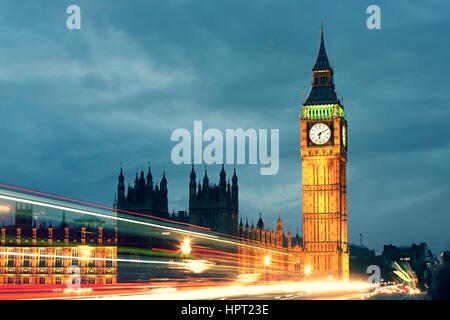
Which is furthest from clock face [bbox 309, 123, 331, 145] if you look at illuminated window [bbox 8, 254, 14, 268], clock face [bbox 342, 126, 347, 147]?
illuminated window [bbox 8, 254, 14, 268]

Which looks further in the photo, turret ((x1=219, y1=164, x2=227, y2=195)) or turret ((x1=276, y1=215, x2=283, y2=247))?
Result: turret ((x1=276, y1=215, x2=283, y2=247))

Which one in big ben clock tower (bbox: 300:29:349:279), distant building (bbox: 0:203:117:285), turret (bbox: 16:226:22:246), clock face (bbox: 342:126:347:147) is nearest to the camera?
distant building (bbox: 0:203:117:285)

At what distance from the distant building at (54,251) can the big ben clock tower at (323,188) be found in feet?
84.3

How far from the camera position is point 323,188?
329 ft

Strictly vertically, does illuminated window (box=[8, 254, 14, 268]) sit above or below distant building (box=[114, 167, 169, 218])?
below

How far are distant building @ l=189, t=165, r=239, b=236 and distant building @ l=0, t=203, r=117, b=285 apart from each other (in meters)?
10.9

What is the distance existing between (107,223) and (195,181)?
429 inches


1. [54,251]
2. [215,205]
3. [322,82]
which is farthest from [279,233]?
[54,251]

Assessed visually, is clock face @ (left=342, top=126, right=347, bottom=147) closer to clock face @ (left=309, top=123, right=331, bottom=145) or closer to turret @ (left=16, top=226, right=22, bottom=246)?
clock face @ (left=309, top=123, right=331, bottom=145)

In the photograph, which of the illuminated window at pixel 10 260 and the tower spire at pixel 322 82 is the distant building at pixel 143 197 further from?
the tower spire at pixel 322 82

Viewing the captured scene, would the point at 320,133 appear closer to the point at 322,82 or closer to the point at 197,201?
the point at 322,82

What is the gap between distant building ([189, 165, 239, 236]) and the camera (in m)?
91.2

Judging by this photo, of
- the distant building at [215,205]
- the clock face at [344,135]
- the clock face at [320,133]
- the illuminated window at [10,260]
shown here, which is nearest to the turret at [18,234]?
the illuminated window at [10,260]
